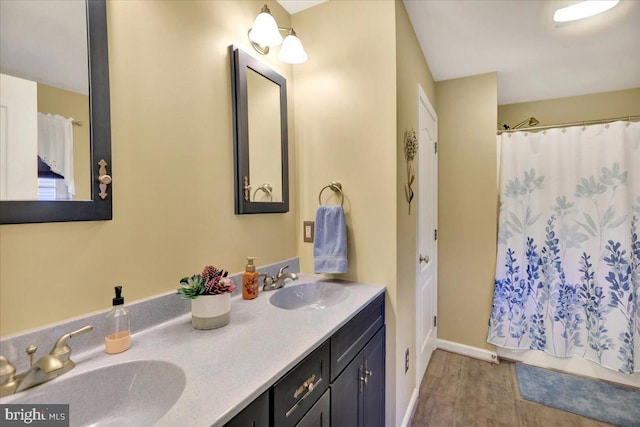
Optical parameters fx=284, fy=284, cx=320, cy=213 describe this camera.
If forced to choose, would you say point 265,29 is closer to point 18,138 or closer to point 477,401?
point 18,138

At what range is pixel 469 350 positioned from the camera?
8.27ft

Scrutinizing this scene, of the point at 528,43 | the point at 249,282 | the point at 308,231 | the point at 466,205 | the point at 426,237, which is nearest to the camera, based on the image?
the point at 249,282

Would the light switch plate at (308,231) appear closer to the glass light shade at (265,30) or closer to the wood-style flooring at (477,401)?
the glass light shade at (265,30)

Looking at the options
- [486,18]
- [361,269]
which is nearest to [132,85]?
[361,269]

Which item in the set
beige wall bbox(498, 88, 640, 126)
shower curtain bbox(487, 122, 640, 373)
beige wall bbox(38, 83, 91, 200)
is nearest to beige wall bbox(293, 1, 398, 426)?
beige wall bbox(38, 83, 91, 200)

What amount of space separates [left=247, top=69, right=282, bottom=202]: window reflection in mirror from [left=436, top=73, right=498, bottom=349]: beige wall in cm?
169

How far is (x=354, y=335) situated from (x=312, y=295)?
42 centimetres

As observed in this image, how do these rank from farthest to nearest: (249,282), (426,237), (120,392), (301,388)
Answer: (426,237) < (249,282) < (301,388) < (120,392)

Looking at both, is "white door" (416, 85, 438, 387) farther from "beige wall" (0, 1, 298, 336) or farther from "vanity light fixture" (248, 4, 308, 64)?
"beige wall" (0, 1, 298, 336)

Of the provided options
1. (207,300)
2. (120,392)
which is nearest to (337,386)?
(207,300)

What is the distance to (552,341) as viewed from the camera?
90.0 inches

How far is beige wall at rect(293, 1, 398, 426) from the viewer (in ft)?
4.79

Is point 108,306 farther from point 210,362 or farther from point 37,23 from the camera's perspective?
point 37,23

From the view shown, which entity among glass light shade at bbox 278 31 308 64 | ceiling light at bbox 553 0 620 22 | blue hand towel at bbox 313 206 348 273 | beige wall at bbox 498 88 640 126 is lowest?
blue hand towel at bbox 313 206 348 273
